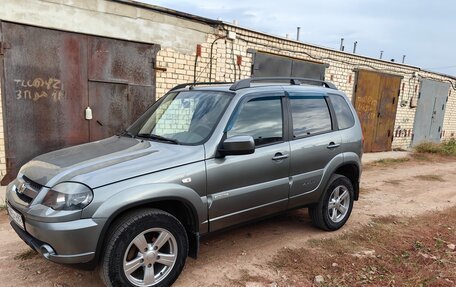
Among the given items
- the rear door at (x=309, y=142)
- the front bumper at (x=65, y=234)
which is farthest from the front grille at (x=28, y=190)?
the rear door at (x=309, y=142)

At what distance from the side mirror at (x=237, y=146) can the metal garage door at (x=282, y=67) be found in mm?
6054

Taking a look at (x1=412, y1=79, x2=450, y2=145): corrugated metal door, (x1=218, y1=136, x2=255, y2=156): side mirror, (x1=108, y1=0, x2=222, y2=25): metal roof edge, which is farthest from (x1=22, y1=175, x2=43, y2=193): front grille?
(x1=412, y1=79, x2=450, y2=145): corrugated metal door

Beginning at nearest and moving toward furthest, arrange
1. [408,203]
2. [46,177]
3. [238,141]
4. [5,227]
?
1. [46,177]
2. [238,141]
3. [5,227]
4. [408,203]

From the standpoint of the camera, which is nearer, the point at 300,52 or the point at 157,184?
the point at 157,184

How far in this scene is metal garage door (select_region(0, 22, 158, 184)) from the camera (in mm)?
5867

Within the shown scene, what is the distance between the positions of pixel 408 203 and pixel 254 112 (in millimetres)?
4075

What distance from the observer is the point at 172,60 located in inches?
299

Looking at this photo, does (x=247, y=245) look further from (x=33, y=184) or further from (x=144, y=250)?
(x=33, y=184)

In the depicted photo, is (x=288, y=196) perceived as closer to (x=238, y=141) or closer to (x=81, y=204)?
(x=238, y=141)

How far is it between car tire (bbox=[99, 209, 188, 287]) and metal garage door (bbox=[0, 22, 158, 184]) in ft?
13.6

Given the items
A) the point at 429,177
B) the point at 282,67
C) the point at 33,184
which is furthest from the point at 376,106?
the point at 33,184

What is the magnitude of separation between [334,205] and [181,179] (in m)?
2.53

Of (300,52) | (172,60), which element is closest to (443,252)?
(172,60)

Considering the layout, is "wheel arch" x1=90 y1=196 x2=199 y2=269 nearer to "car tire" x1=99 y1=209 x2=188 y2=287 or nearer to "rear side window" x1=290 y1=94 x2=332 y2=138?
"car tire" x1=99 y1=209 x2=188 y2=287
